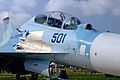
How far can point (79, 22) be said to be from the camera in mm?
10227

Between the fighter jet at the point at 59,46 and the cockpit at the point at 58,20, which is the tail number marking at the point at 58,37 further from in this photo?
the cockpit at the point at 58,20

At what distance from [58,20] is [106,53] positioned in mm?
3205

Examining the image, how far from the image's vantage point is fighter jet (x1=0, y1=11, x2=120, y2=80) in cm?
809

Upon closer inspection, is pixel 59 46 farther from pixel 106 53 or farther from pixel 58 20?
pixel 106 53

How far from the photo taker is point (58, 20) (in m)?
10.6

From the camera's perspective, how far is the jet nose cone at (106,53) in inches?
305

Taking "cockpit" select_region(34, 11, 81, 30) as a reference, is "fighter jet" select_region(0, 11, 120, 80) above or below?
below

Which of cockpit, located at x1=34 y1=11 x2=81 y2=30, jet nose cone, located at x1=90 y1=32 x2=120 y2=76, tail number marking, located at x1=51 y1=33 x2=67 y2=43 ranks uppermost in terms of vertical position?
cockpit, located at x1=34 y1=11 x2=81 y2=30

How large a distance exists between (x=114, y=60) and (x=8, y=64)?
17.2 feet

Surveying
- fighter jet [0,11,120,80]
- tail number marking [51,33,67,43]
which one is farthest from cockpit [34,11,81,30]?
tail number marking [51,33,67,43]

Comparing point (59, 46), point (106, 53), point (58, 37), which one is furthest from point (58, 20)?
point (106, 53)

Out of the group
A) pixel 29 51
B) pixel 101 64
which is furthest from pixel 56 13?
pixel 101 64

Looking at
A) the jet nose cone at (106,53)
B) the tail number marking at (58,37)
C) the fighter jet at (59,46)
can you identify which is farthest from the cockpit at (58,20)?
the jet nose cone at (106,53)

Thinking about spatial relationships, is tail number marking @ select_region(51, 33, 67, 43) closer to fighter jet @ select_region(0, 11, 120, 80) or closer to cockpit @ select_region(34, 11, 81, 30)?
fighter jet @ select_region(0, 11, 120, 80)
